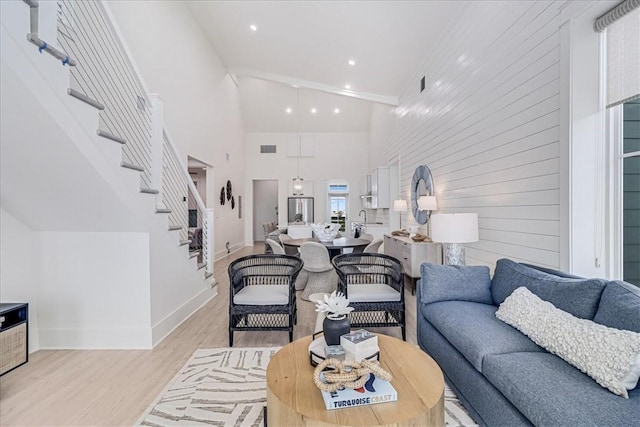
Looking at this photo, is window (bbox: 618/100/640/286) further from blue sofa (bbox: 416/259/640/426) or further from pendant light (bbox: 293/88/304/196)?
pendant light (bbox: 293/88/304/196)

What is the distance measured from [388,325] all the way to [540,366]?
5.14ft

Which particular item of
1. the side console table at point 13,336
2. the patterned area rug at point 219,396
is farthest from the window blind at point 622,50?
the side console table at point 13,336

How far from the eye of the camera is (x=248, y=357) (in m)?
2.62

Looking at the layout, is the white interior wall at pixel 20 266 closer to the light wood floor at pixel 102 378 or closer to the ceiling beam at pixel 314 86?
the light wood floor at pixel 102 378

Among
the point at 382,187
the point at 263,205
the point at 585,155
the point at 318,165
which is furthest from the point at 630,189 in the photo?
the point at 263,205

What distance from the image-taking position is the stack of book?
1520mm

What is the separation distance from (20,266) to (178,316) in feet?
4.72

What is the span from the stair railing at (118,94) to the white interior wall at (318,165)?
5.56m

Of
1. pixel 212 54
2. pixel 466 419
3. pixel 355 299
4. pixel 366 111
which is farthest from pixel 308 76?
pixel 466 419

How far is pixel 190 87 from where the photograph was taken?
6.38m

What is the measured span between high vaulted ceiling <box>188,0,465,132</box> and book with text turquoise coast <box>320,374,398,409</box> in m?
4.51

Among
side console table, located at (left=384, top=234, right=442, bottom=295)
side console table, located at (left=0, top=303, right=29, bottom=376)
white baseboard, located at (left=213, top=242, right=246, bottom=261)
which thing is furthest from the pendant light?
side console table, located at (left=0, top=303, right=29, bottom=376)

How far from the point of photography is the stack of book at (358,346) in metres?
1.52

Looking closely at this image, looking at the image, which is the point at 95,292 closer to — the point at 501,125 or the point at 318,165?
the point at 501,125
